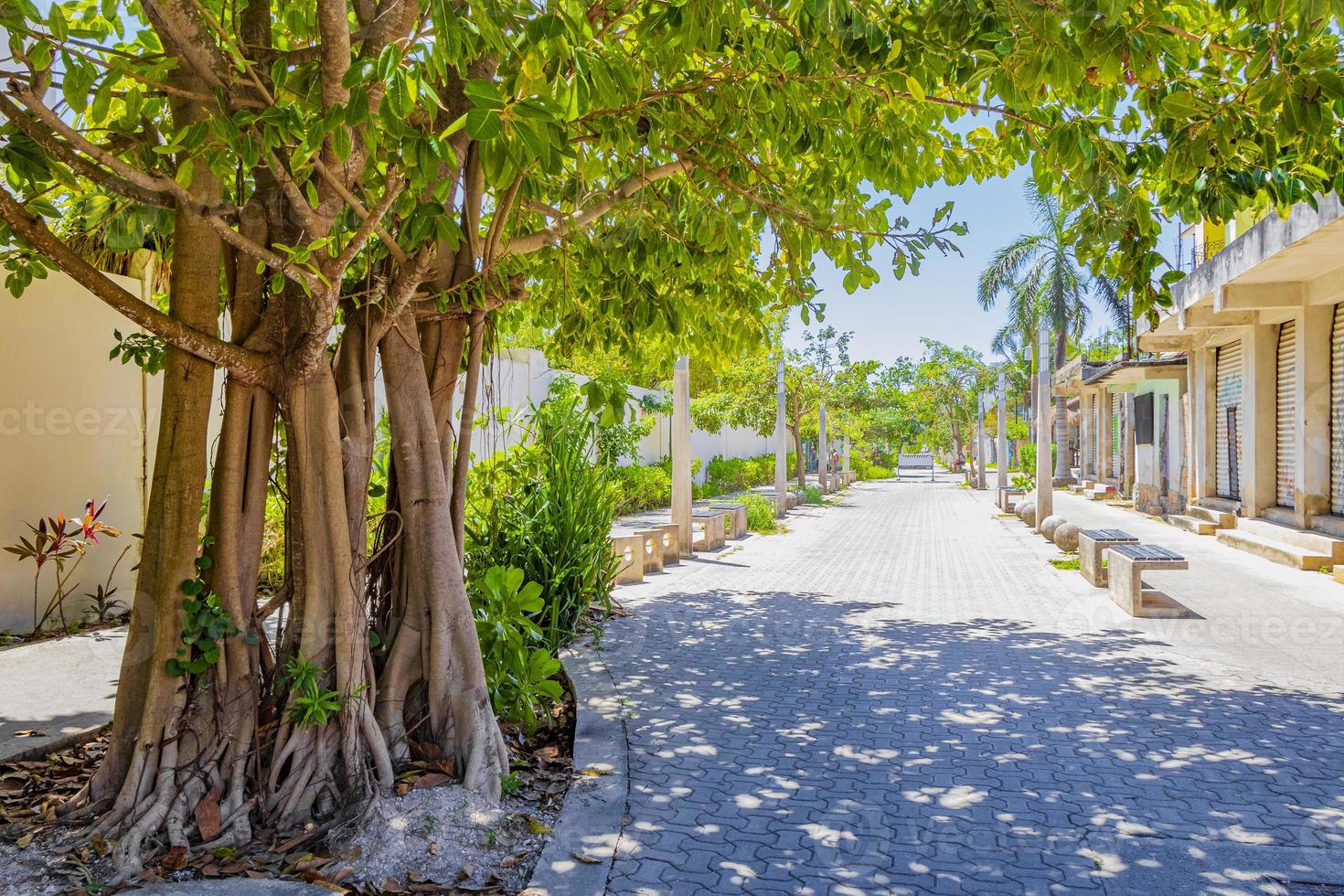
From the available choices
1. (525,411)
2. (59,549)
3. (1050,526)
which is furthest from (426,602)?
(1050,526)

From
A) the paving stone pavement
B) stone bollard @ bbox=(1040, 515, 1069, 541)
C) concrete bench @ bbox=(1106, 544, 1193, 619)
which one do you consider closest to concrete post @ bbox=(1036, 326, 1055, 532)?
stone bollard @ bbox=(1040, 515, 1069, 541)

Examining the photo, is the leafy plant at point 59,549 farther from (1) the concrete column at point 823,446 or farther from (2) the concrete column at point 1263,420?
(1) the concrete column at point 823,446

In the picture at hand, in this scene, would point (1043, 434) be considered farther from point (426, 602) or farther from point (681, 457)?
point (426, 602)

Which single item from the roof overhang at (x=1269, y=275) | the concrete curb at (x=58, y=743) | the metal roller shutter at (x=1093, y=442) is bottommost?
the concrete curb at (x=58, y=743)

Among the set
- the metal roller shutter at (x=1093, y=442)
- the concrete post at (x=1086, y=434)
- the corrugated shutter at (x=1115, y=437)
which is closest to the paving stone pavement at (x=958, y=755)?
the corrugated shutter at (x=1115, y=437)

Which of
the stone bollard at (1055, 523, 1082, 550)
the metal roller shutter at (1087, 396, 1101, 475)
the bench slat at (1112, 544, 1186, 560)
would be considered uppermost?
the metal roller shutter at (1087, 396, 1101, 475)

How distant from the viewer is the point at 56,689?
5480mm

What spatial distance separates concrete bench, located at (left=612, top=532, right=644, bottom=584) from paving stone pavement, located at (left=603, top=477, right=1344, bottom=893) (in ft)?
5.75

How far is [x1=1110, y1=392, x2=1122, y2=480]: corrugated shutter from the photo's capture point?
2902 cm

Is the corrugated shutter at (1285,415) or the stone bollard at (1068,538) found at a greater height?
the corrugated shutter at (1285,415)

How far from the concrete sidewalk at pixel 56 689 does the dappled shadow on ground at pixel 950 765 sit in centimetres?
291

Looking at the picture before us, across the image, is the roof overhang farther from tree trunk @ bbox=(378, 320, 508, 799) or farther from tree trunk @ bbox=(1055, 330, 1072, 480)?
tree trunk @ bbox=(1055, 330, 1072, 480)

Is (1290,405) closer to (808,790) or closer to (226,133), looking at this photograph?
(808,790)

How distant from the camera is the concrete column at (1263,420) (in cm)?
1387
